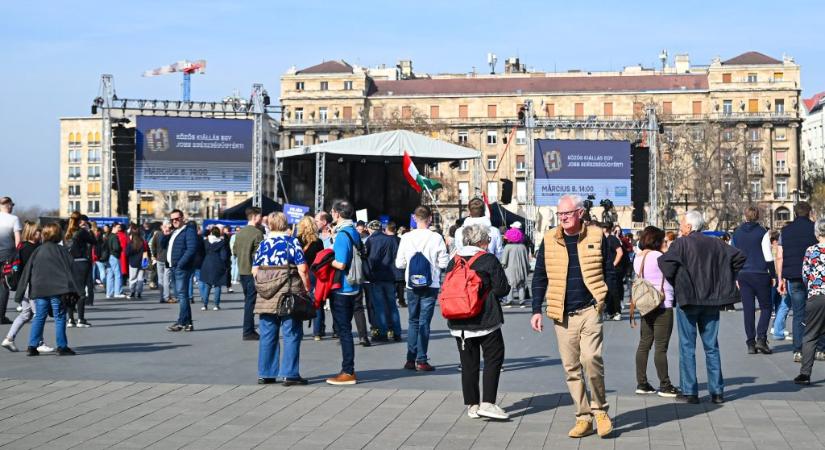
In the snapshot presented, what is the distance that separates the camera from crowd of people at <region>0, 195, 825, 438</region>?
8.81 metres

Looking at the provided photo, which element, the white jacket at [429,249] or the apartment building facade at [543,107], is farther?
the apartment building facade at [543,107]

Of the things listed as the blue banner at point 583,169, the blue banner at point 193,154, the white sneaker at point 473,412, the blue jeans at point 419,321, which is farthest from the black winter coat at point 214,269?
the blue banner at point 583,169

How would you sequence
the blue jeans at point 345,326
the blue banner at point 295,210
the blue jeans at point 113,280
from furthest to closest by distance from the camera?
the blue banner at point 295,210
the blue jeans at point 113,280
the blue jeans at point 345,326

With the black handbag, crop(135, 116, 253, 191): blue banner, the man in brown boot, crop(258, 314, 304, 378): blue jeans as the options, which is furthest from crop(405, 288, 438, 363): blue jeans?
crop(135, 116, 253, 191): blue banner

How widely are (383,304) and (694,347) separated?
21.1 ft

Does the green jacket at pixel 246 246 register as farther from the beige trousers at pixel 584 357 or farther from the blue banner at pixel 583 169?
the blue banner at pixel 583 169

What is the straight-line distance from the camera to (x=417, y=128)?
328 ft

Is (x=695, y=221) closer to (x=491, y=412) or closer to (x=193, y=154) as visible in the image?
(x=491, y=412)

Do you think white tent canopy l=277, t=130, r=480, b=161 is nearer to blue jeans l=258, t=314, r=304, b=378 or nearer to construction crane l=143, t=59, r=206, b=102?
blue jeans l=258, t=314, r=304, b=378

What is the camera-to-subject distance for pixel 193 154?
38938mm

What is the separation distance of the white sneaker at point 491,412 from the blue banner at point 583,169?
35.9 metres

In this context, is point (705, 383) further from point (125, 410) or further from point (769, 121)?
point (769, 121)

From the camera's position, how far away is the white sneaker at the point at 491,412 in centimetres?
915

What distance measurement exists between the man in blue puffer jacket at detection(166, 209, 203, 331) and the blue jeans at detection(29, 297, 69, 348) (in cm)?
339
